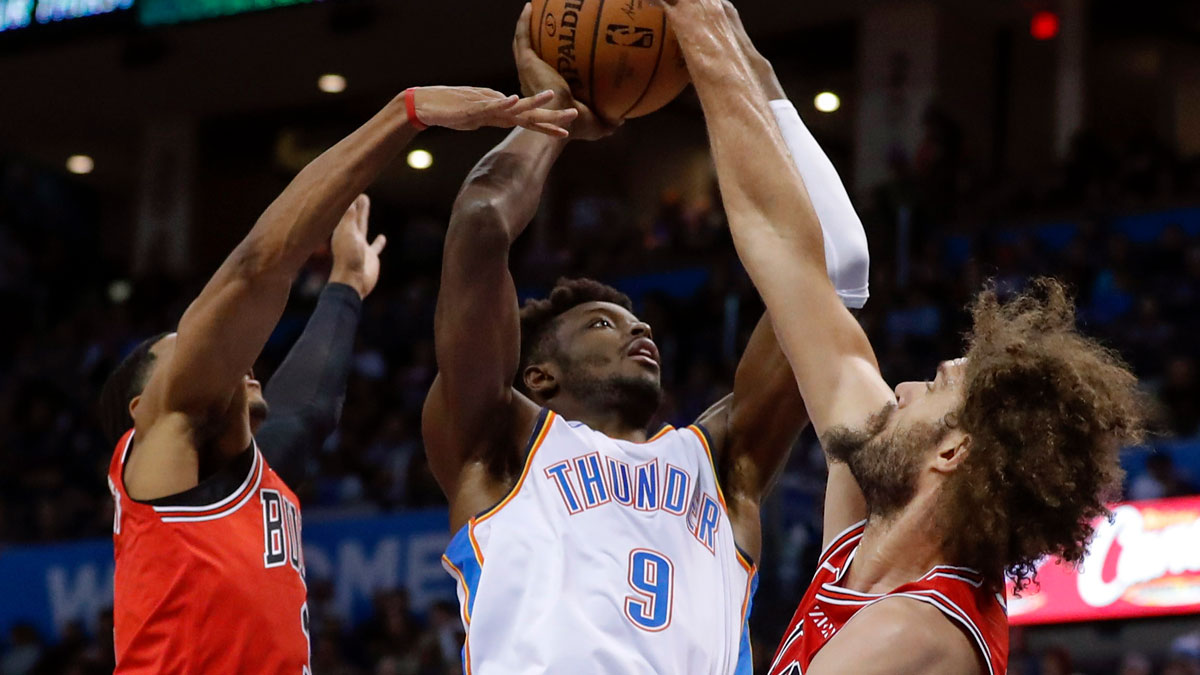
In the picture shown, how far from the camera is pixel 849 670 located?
→ 91.4 inches

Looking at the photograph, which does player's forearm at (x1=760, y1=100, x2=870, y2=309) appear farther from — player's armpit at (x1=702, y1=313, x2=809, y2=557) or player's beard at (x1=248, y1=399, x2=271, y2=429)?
player's beard at (x1=248, y1=399, x2=271, y2=429)

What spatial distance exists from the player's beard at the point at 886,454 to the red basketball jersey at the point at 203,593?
1741 millimetres

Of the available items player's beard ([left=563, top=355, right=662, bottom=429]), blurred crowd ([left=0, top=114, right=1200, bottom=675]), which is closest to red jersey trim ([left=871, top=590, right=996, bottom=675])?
player's beard ([left=563, top=355, right=662, bottom=429])

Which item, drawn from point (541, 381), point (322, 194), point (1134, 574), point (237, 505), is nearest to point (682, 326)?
point (1134, 574)

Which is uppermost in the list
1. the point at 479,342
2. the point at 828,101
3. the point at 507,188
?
the point at 828,101

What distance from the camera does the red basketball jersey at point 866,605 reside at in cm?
244

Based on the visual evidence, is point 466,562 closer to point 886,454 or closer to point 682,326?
point 886,454

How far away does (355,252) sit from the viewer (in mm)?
4793

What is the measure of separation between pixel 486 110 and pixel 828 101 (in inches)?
572

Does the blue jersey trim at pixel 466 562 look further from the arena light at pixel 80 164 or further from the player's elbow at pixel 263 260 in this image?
the arena light at pixel 80 164

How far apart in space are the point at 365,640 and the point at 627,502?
24.8 ft

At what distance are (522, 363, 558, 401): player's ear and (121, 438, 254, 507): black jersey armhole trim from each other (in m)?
0.74

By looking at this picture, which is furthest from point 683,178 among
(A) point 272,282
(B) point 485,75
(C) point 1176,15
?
(A) point 272,282

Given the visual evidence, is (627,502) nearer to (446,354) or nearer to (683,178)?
(446,354)
